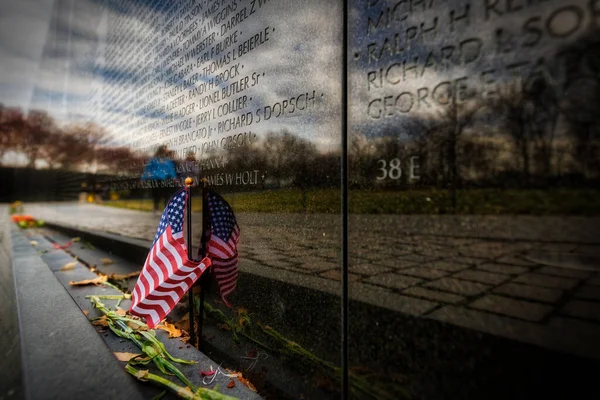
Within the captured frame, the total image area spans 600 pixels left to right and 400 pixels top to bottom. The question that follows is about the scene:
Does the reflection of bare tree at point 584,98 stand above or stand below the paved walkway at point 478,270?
above

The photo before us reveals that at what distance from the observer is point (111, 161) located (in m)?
6.32

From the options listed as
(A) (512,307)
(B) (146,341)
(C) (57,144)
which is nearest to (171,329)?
(B) (146,341)

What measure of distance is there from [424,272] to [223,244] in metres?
1.51

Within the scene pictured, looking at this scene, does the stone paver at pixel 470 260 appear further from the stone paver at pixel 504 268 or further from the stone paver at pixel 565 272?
the stone paver at pixel 565 272

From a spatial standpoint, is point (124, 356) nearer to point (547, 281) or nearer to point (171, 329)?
point (171, 329)

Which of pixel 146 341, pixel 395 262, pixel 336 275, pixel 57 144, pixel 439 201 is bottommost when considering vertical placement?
pixel 146 341

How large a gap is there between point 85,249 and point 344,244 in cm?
689

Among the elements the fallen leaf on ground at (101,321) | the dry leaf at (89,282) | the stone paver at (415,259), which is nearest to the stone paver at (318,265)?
the stone paver at (415,259)

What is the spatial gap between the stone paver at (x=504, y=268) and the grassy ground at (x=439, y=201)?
0.20m

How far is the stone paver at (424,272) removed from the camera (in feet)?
4.70

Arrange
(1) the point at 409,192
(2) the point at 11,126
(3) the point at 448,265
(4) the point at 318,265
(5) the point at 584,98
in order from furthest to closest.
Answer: (2) the point at 11,126 < (4) the point at 318,265 < (1) the point at 409,192 < (3) the point at 448,265 < (5) the point at 584,98

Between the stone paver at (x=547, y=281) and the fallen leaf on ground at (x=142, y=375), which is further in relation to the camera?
the fallen leaf on ground at (x=142, y=375)

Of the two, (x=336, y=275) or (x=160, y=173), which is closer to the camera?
(x=336, y=275)

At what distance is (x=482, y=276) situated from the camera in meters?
1.30
